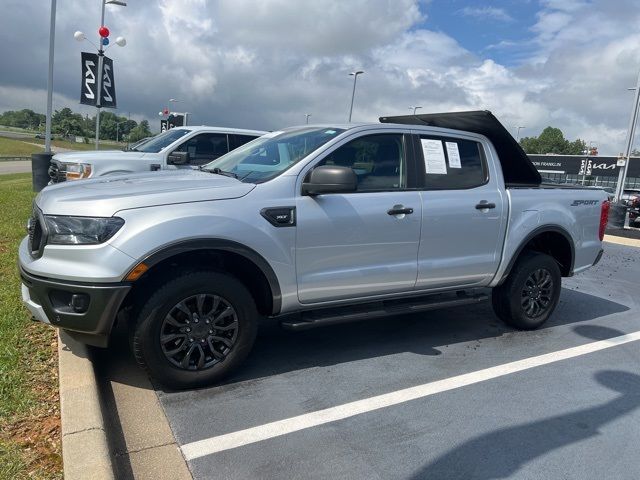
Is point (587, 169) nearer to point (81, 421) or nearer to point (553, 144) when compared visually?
point (81, 421)

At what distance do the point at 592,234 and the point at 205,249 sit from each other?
4164 mm

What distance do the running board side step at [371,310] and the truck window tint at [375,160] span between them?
0.94m

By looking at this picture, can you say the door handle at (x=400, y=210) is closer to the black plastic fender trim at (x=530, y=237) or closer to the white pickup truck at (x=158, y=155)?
the black plastic fender trim at (x=530, y=237)

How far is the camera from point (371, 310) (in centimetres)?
418

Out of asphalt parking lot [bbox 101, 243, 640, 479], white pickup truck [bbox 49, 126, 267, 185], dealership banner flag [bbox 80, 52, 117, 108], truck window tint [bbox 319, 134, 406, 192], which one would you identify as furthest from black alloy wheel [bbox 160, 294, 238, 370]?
dealership banner flag [bbox 80, 52, 117, 108]

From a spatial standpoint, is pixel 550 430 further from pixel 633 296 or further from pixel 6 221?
pixel 6 221

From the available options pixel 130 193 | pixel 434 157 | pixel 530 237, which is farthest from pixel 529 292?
pixel 130 193

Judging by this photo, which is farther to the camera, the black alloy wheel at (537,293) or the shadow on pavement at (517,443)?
the black alloy wheel at (537,293)

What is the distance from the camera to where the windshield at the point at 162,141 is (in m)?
9.64

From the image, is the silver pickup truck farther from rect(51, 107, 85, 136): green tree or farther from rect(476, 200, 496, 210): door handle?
rect(51, 107, 85, 136): green tree

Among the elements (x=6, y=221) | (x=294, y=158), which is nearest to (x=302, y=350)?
(x=294, y=158)

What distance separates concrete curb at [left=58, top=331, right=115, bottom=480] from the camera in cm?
253

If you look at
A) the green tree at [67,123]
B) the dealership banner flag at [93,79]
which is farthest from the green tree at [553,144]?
the dealership banner flag at [93,79]

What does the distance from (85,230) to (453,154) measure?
3044 millimetres
